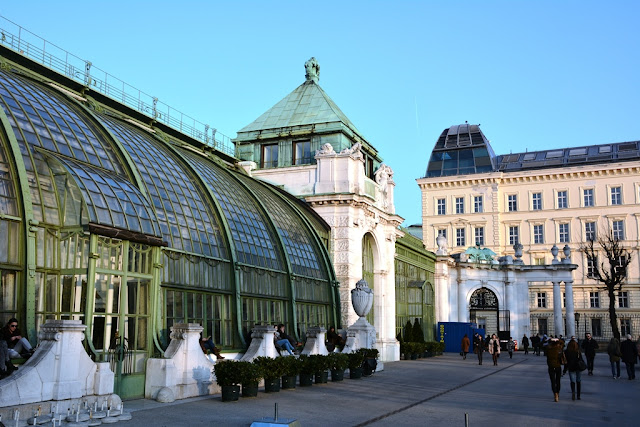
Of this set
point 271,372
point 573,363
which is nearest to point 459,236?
point 573,363

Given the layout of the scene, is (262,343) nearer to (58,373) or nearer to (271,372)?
(271,372)

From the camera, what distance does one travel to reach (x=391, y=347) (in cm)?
4084

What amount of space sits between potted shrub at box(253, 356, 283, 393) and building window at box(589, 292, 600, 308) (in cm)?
6868

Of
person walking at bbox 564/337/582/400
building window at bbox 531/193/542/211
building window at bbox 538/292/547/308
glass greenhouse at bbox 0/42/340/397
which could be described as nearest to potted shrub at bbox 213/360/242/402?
glass greenhouse at bbox 0/42/340/397

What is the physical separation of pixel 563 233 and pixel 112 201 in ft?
245

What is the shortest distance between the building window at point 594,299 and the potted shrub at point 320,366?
214 feet

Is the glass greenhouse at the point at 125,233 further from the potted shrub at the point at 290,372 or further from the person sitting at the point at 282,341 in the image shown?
the potted shrub at the point at 290,372

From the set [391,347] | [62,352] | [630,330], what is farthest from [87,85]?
[630,330]

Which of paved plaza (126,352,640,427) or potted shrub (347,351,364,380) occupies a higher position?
potted shrub (347,351,364,380)

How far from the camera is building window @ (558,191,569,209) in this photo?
8462 cm

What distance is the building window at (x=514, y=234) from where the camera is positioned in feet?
283

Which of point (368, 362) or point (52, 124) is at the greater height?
point (52, 124)

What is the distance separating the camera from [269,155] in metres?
41.2

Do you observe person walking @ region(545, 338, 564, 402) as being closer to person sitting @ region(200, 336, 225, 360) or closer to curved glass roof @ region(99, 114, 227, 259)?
person sitting @ region(200, 336, 225, 360)
